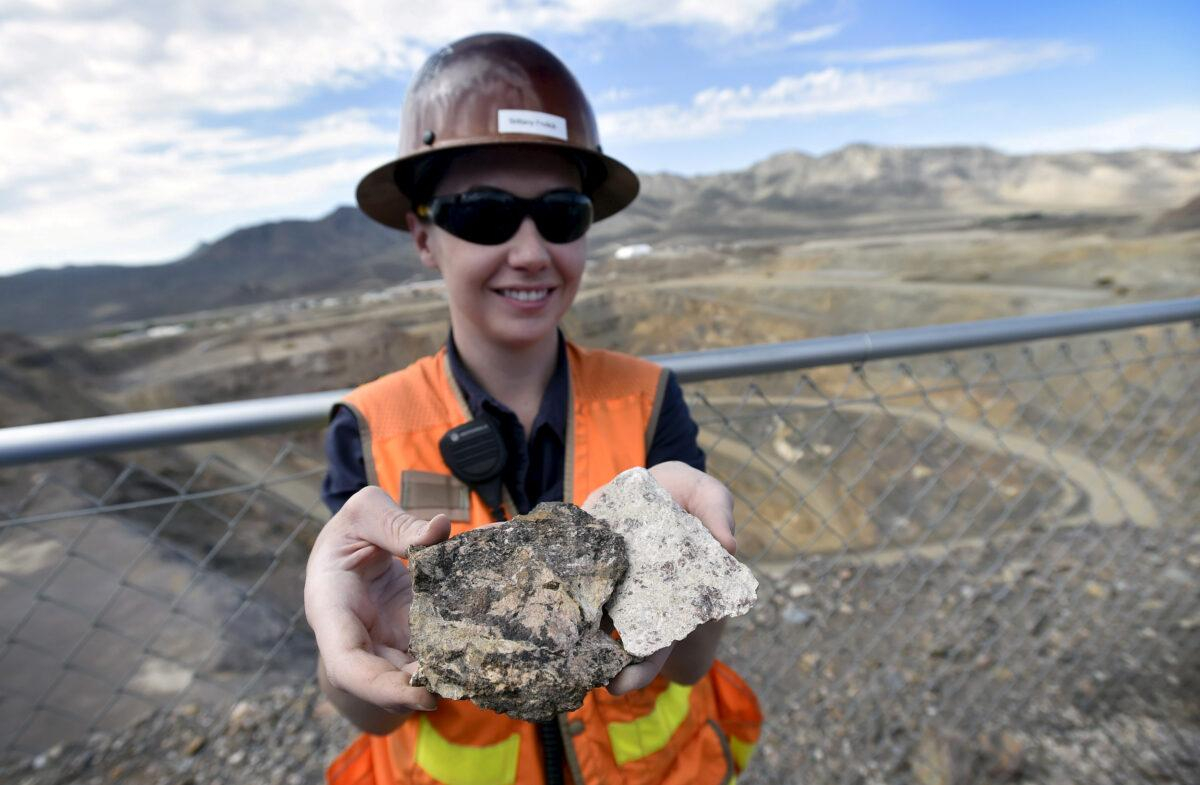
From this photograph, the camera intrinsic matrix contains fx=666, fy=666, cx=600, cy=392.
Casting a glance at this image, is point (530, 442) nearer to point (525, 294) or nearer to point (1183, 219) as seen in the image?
point (525, 294)

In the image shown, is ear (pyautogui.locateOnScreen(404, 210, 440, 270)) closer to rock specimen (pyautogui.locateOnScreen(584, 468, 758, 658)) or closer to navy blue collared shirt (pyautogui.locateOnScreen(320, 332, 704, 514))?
navy blue collared shirt (pyautogui.locateOnScreen(320, 332, 704, 514))

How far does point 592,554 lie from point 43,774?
2.90 m

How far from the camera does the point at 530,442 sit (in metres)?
1.70

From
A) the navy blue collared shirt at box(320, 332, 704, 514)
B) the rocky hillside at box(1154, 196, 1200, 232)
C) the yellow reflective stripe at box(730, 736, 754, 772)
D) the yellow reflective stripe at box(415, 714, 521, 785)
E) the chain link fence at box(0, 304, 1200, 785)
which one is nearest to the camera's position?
the yellow reflective stripe at box(415, 714, 521, 785)

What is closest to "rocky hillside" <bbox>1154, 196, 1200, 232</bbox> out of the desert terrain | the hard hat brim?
the desert terrain

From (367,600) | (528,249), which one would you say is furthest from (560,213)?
(367,600)

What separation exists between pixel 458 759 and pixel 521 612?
1.82 ft

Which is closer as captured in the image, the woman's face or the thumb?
the thumb

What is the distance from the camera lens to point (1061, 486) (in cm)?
775

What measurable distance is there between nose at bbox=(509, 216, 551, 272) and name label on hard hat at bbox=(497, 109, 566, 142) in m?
0.21

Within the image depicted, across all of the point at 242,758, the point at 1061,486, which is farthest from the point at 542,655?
the point at 1061,486

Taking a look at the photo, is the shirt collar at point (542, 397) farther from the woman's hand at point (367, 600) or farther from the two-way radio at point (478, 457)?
the woman's hand at point (367, 600)

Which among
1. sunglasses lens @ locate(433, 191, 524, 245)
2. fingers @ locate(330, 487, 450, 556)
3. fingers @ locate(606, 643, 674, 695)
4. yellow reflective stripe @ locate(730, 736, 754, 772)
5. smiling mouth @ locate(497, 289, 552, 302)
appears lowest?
yellow reflective stripe @ locate(730, 736, 754, 772)

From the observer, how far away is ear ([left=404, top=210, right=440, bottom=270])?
176 centimetres
